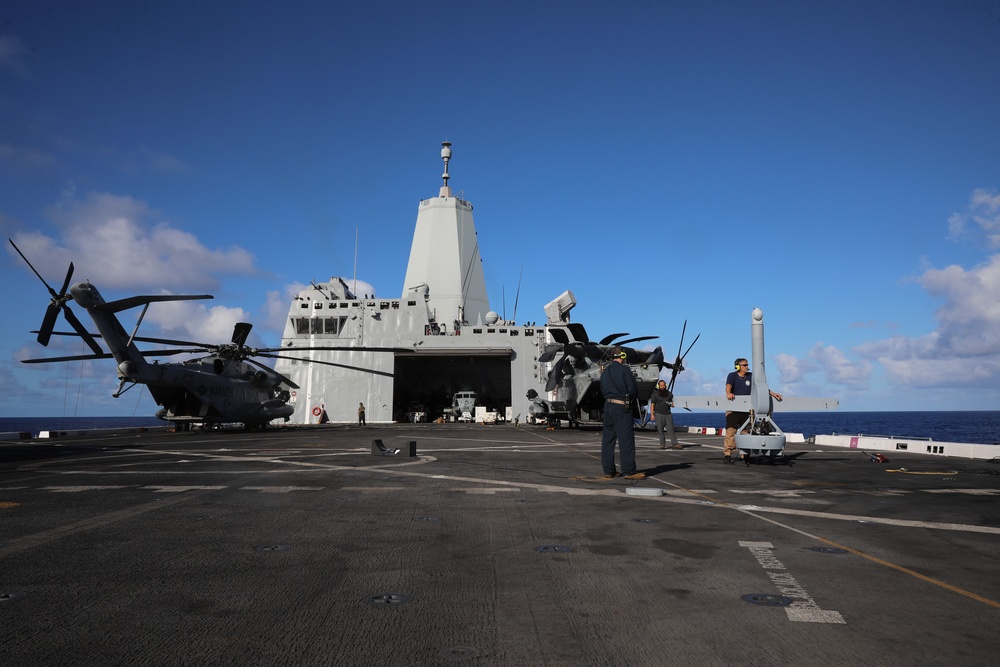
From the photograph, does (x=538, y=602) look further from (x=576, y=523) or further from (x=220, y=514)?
(x=220, y=514)

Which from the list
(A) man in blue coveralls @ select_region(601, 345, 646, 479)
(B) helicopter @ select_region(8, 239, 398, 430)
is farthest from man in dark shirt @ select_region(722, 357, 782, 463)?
(B) helicopter @ select_region(8, 239, 398, 430)

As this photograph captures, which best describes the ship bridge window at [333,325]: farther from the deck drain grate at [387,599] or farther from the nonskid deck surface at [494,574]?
the deck drain grate at [387,599]

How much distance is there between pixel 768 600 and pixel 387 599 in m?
2.37

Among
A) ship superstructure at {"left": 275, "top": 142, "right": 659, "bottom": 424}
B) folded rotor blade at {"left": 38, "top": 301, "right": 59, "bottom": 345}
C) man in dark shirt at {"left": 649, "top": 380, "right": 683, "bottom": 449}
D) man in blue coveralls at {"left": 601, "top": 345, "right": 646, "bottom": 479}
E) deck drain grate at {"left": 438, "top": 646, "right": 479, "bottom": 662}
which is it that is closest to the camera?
deck drain grate at {"left": 438, "top": 646, "right": 479, "bottom": 662}

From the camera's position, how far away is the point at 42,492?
8.52 m

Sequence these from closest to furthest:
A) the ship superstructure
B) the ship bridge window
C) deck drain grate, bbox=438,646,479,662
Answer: deck drain grate, bbox=438,646,479,662 → the ship superstructure → the ship bridge window

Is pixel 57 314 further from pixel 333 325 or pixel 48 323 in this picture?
pixel 333 325

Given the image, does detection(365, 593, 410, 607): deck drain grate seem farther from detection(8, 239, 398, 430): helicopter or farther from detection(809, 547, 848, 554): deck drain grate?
detection(8, 239, 398, 430): helicopter

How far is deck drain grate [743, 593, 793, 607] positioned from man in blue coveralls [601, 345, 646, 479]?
6486 millimetres

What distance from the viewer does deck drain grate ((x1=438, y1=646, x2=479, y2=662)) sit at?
118 inches

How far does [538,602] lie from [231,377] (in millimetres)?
27784

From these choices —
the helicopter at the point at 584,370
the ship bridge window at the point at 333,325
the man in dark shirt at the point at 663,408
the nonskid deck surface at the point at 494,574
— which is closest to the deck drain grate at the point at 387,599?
the nonskid deck surface at the point at 494,574

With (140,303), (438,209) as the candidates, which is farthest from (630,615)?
(438,209)

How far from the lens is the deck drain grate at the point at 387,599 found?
151 inches
